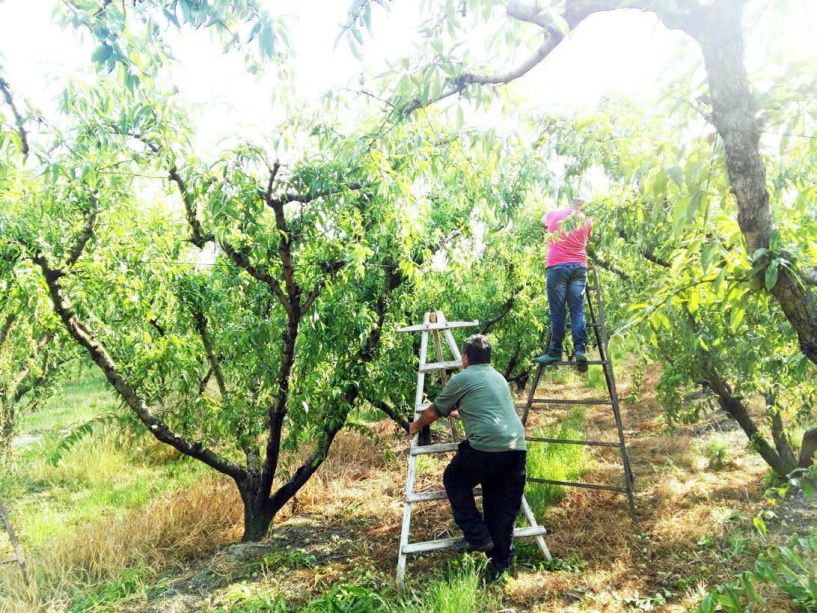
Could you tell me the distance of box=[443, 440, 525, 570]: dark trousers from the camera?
4098 millimetres

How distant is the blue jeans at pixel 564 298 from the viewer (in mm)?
5270

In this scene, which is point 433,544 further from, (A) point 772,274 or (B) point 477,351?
(A) point 772,274

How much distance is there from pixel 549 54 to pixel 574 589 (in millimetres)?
3518

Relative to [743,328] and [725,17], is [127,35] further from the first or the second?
[743,328]

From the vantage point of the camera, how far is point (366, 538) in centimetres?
527

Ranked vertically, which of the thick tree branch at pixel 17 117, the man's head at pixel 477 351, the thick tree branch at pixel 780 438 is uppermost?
the thick tree branch at pixel 17 117

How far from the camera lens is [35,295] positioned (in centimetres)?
488

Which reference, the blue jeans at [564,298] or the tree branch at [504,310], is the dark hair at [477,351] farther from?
the tree branch at [504,310]

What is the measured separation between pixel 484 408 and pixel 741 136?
8.41ft

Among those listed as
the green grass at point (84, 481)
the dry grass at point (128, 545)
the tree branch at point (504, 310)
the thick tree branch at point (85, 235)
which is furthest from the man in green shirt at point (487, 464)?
the tree branch at point (504, 310)

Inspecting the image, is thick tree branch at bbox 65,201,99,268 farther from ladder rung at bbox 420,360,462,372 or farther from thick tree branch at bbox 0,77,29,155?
ladder rung at bbox 420,360,462,372

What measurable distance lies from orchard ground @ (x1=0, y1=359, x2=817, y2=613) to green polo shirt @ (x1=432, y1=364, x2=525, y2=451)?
89 centimetres

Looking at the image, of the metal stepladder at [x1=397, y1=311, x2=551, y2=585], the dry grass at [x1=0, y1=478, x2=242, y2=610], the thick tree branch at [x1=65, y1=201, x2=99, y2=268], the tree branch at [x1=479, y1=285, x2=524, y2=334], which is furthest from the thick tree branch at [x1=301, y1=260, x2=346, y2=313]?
the tree branch at [x1=479, y1=285, x2=524, y2=334]

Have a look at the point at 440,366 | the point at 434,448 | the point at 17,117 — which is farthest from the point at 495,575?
the point at 17,117
